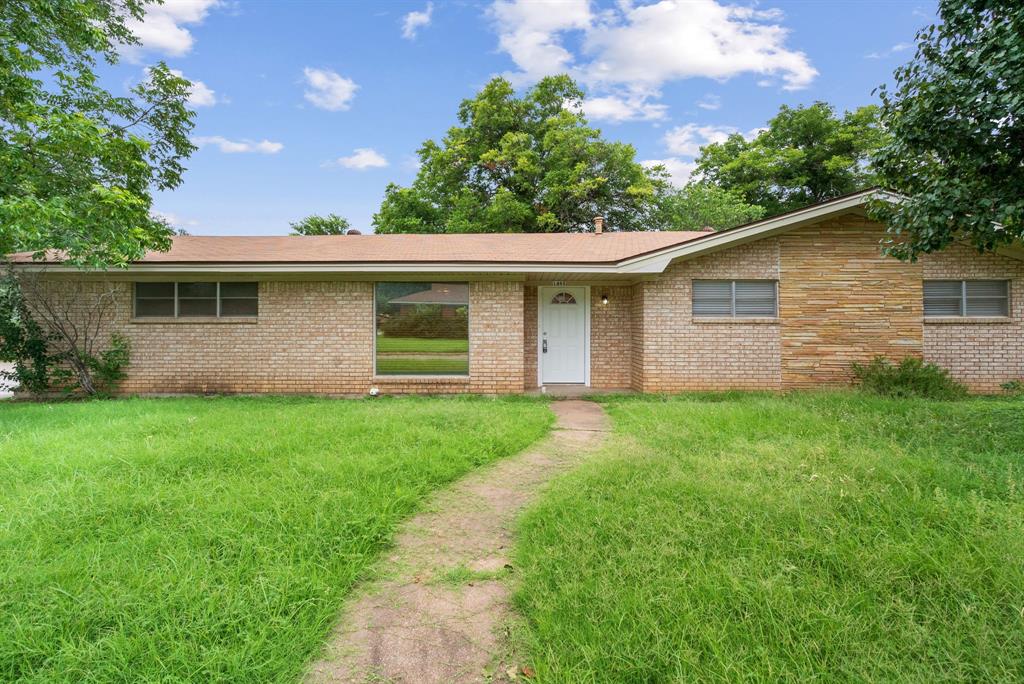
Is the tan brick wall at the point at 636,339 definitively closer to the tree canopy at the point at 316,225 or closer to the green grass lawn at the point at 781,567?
the green grass lawn at the point at 781,567

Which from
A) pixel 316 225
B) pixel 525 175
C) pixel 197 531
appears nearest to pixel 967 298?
pixel 197 531

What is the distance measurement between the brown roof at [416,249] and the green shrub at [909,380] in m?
4.15

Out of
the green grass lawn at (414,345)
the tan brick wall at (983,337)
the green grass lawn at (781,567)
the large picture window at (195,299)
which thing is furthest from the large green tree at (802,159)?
the green grass lawn at (781,567)

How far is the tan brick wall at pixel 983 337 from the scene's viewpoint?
9.47 metres

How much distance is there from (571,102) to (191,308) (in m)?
23.0

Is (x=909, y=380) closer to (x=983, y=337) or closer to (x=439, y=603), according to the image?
(x=983, y=337)

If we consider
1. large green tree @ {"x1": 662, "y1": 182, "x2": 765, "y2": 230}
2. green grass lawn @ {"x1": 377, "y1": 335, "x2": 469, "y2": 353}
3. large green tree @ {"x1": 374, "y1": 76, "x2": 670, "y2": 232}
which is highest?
large green tree @ {"x1": 374, "y1": 76, "x2": 670, "y2": 232}

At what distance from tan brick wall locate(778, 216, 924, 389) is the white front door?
4.05 metres

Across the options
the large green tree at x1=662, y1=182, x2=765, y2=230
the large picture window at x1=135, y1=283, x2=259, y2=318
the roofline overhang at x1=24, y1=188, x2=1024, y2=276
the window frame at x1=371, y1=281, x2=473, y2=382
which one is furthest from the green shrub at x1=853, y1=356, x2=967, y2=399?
the large picture window at x1=135, y1=283, x2=259, y2=318

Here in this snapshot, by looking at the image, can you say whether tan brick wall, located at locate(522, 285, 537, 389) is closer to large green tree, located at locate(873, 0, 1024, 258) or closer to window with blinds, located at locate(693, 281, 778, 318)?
window with blinds, located at locate(693, 281, 778, 318)

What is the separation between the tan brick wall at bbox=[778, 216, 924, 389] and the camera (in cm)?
951

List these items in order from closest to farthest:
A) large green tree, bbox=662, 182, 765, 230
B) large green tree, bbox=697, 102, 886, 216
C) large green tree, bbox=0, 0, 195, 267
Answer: large green tree, bbox=0, 0, 195, 267 < large green tree, bbox=662, 182, 765, 230 < large green tree, bbox=697, 102, 886, 216

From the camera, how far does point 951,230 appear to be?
5.63 meters

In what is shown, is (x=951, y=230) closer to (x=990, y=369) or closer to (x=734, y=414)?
(x=734, y=414)
